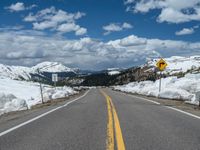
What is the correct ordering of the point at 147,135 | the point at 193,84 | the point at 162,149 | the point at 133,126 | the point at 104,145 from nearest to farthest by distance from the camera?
the point at 162,149, the point at 104,145, the point at 147,135, the point at 133,126, the point at 193,84

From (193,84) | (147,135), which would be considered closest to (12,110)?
(147,135)

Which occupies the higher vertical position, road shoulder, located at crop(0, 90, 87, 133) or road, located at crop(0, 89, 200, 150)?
road, located at crop(0, 89, 200, 150)

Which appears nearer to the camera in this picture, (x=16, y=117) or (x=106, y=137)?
(x=106, y=137)

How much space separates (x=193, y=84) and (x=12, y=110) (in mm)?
17049

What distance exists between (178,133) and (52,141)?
3526 mm

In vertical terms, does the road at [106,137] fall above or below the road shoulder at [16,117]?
above

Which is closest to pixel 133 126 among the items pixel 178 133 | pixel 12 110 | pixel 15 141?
pixel 178 133

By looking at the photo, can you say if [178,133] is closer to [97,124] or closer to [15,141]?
[97,124]

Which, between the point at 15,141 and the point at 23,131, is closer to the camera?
the point at 15,141

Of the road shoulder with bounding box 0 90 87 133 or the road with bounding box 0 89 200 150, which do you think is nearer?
the road with bounding box 0 89 200 150

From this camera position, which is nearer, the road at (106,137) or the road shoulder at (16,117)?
the road at (106,137)

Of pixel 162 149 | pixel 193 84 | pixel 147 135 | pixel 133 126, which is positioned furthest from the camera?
pixel 193 84

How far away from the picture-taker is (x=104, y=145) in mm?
7445

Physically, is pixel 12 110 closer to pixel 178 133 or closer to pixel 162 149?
pixel 178 133
